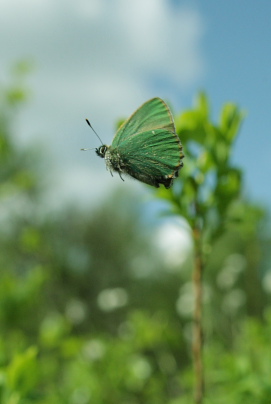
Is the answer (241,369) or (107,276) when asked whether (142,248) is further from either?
(241,369)

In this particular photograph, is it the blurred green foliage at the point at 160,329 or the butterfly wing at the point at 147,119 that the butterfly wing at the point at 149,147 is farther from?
the blurred green foliage at the point at 160,329

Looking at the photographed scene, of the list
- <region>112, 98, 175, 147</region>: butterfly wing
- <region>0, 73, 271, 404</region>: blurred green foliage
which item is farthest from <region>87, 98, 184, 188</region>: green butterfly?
<region>0, 73, 271, 404</region>: blurred green foliage

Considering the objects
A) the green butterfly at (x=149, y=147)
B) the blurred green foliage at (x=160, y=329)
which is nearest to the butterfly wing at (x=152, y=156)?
the green butterfly at (x=149, y=147)

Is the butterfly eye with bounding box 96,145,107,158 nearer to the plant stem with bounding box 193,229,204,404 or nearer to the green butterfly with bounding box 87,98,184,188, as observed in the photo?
the green butterfly with bounding box 87,98,184,188

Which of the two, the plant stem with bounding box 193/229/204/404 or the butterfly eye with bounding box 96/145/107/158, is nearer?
the butterfly eye with bounding box 96/145/107/158

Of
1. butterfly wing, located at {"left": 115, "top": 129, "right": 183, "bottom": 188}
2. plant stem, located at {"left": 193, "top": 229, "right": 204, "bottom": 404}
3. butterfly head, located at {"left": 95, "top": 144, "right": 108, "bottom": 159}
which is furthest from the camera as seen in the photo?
plant stem, located at {"left": 193, "top": 229, "right": 204, "bottom": 404}

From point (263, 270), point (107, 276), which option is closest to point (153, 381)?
point (263, 270)

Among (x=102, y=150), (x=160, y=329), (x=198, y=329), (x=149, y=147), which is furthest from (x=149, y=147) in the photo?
(x=160, y=329)

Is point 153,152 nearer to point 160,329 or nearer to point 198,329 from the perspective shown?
point 198,329
